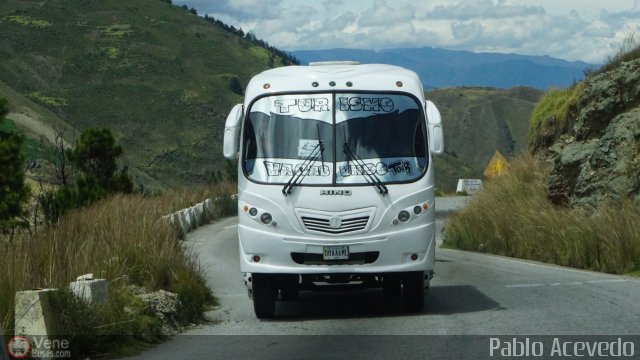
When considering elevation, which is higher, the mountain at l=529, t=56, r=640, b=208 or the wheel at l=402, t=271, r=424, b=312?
the mountain at l=529, t=56, r=640, b=208

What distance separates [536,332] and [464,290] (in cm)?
448

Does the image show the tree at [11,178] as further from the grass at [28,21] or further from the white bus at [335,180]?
the grass at [28,21]

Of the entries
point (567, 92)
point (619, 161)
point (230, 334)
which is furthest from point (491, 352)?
point (567, 92)

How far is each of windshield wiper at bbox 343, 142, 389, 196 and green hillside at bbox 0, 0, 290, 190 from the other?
67875mm

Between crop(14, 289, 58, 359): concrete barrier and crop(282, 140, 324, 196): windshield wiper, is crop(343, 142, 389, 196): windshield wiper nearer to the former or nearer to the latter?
crop(282, 140, 324, 196): windshield wiper

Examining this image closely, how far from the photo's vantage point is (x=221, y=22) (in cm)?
17275

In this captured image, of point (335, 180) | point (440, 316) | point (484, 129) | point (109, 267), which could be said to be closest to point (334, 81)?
point (335, 180)

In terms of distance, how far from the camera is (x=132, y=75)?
115 metres

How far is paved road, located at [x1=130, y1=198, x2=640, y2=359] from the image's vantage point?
9930 mm

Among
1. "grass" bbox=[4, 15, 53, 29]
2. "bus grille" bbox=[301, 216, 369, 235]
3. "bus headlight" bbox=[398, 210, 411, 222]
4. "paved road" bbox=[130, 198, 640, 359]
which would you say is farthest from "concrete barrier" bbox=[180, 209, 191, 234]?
"grass" bbox=[4, 15, 53, 29]

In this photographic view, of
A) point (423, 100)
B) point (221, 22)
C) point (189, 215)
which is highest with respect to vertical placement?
point (221, 22)

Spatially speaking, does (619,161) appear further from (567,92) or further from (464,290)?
(567,92)

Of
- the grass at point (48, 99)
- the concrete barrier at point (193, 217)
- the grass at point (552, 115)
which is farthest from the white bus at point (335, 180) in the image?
the grass at point (48, 99)

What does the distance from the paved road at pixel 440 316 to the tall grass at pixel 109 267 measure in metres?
0.44
